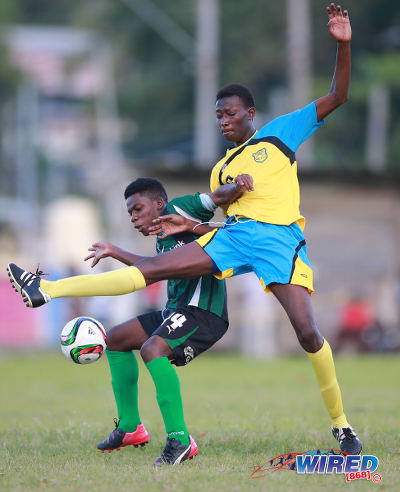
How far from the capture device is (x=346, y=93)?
6578 mm

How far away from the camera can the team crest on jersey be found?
6.59 meters

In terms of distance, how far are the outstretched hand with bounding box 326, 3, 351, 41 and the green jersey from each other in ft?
5.01

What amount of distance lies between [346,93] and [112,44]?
39.7m

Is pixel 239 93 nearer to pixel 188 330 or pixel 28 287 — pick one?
pixel 188 330

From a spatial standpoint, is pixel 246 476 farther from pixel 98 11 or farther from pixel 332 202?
pixel 98 11

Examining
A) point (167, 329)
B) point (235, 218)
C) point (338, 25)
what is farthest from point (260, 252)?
point (338, 25)

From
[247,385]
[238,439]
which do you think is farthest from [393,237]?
[238,439]

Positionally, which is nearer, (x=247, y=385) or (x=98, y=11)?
(x=247, y=385)

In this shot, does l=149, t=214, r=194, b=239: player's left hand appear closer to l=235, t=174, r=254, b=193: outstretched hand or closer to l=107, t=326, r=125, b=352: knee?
l=235, t=174, r=254, b=193: outstretched hand

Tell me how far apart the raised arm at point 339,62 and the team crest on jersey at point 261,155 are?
0.50 meters

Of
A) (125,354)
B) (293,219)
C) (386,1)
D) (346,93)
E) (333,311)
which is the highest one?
(386,1)

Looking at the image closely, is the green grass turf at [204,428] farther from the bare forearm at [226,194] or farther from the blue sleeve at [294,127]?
the blue sleeve at [294,127]

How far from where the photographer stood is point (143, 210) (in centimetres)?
671

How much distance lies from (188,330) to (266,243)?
830 mm
